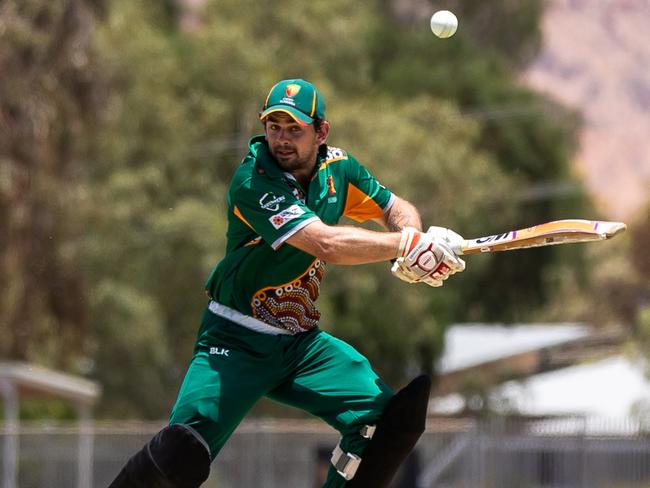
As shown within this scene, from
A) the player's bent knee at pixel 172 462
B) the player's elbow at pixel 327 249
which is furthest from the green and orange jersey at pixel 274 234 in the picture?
the player's bent knee at pixel 172 462

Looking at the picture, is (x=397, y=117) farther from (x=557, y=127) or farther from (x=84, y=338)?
(x=557, y=127)

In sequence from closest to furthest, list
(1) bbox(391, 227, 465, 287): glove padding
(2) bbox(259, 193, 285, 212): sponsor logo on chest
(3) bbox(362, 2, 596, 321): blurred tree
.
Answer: (1) bbox(391, 227, 465, 287): glove padding → (2) bbox(259, 193, 285, 212): sponsor logo on chest → (3) bbox(362, 2, 596, 321): blurred tree

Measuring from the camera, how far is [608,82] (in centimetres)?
16675

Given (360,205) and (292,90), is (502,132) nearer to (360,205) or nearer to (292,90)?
(360,205)

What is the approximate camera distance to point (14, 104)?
23.7m

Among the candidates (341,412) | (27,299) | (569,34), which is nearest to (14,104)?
(27,299)

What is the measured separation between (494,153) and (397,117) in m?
12.3

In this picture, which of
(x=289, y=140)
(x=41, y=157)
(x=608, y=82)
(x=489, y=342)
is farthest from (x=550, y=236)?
(x=608, y=82)

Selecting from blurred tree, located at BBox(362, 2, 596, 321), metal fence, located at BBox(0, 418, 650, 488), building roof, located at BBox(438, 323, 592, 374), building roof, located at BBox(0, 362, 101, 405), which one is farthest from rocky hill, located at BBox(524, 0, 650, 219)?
metal fence, located at BBox(0, 418, 650, 488)

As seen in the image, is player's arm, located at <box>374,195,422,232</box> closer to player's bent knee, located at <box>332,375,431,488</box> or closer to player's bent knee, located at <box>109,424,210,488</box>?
player's bent knee, located at <box>332,375,431,488</box>

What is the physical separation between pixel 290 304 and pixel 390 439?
0.86m

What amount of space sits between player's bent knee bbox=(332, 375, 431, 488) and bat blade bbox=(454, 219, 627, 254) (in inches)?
34.0

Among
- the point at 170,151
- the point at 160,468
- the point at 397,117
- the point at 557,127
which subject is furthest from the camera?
the point at 557,127

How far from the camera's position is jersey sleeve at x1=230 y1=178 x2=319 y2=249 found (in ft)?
23.3
